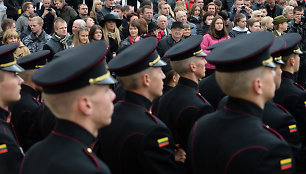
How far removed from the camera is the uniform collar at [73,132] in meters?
2.37

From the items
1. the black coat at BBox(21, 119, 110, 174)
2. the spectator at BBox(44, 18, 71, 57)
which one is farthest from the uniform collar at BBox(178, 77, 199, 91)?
the spectator at BBox(44, 18, 71, 57)

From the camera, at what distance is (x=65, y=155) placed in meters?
2.28

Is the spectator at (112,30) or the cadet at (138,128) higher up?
the cadet at (138,128)

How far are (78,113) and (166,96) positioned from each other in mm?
2123

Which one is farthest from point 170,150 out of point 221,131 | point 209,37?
point 209,37

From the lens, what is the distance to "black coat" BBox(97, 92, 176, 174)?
3.14m

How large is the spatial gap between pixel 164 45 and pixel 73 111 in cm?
683

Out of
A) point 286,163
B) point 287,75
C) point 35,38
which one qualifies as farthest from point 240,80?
point 35,38

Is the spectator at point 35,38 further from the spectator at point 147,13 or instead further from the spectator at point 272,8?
the spectator at point 272,8

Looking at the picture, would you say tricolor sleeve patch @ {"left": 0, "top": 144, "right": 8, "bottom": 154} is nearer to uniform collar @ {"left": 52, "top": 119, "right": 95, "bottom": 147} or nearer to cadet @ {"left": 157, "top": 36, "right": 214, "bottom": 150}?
uniform collar @ {"left": 52, "top": 119, "right": 95, "bottom": 147}

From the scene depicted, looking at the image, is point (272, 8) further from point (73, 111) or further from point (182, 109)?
point (73, 111)

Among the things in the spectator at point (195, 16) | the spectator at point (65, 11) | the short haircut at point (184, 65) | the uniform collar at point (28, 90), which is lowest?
the spectator at point (195, 16)

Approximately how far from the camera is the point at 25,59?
16.6ft

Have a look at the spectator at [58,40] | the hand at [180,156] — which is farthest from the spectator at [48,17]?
the hand at [180,156]
